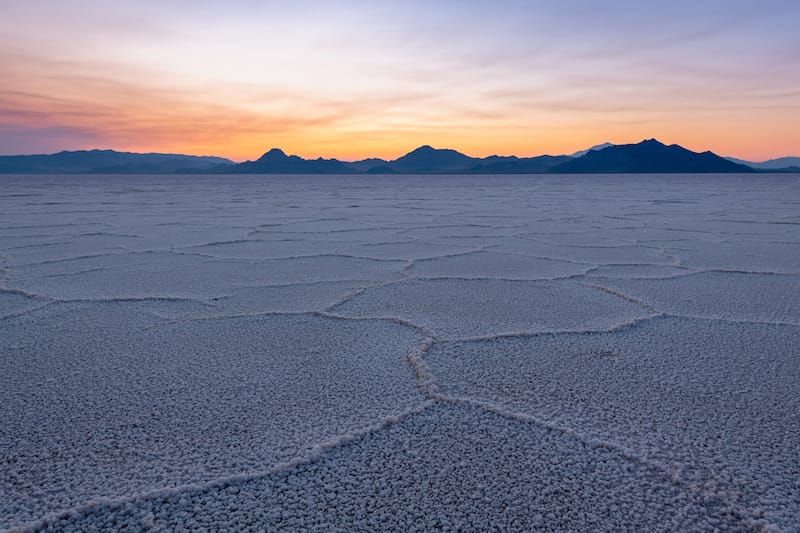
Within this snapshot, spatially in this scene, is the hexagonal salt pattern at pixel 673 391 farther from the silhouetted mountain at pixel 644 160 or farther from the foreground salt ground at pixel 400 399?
the silhouetted mountain at pixel 644 160

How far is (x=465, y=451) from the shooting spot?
97 centimetres

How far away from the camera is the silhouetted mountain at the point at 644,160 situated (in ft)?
299

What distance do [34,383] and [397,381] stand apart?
2.79 ft

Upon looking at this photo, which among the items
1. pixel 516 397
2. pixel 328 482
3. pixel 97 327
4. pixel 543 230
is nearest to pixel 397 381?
pixel 516 397

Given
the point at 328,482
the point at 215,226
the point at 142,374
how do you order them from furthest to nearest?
the point at 215,226 < the point at 142,374 < the point at 328,482

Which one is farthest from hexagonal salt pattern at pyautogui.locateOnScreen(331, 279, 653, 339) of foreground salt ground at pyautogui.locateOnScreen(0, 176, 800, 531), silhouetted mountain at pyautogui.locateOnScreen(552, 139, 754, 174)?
silhouetted mountain at pyautogui.locateOnScreen(552, 139, 754, 174)

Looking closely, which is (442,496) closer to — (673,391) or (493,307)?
(673,391)

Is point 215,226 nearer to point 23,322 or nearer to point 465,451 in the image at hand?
point 23,322

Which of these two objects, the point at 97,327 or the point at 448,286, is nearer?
the point at 97,327

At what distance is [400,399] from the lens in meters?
1.18

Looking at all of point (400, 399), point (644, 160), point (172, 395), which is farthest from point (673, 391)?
point (644, 160)

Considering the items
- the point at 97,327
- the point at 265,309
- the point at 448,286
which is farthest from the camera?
the point at 448,286

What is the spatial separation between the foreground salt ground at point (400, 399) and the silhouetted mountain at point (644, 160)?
294ft

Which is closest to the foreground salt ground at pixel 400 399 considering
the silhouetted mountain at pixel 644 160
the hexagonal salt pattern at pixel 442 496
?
the hexagonal salt pattern at pixel 442 496
